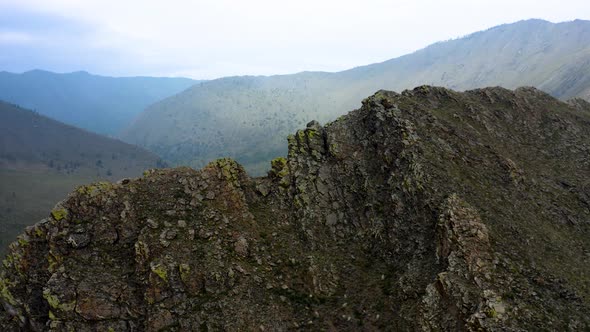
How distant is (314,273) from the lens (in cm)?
3309

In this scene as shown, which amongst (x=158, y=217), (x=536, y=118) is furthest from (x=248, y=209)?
(x=536, y=118)

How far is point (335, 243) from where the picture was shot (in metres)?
36.4

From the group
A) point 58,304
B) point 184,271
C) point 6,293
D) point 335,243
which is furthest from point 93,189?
point 335,243

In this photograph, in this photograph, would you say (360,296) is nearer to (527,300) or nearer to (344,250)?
(344,250)

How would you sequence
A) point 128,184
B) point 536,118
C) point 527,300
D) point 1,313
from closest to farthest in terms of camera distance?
point 527,300 < point 1,313 < point 128,184 < point 536,118

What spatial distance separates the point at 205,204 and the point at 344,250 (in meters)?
14.5

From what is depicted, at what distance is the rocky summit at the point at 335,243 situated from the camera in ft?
92.9

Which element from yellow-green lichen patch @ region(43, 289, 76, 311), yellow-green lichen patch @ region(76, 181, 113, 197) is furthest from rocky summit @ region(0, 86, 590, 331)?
yellow-green lichen patch @ region(76, 181, 113, 197)

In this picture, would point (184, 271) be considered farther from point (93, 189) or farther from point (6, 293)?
point (6, 293)

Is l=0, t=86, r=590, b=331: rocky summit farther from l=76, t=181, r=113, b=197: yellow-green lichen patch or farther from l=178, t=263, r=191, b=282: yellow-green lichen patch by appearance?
l=76, t=181, r=113, b=197: yellow-green lichen patch

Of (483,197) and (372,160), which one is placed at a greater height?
(372,160)

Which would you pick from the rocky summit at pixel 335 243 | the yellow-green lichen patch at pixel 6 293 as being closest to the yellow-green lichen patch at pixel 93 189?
the rocky summit at pixel 335 243

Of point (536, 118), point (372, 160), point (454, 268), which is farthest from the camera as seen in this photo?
point (536, 118)

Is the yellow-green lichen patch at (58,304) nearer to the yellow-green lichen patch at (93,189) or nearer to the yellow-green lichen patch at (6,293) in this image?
the yellow-green lichen patch at (6,293)
